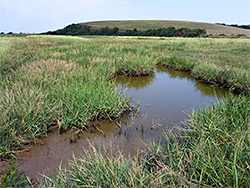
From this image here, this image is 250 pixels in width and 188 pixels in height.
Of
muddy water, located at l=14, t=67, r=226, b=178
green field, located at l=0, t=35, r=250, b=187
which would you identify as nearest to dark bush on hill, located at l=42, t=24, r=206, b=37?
muddy water, located at l=14, t=67, r=226, b=178

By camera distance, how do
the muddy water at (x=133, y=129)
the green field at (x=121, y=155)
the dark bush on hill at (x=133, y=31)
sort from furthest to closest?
1. the dark bush on hill at (x=133, y=31)
2. the muddy water at (x=133, y=129)
3. the green field at (x=121, y=155)

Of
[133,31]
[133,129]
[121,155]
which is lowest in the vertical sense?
[133,129]

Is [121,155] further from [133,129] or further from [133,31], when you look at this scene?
[133,31]

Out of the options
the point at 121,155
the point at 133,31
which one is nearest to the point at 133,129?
the point at 121,155

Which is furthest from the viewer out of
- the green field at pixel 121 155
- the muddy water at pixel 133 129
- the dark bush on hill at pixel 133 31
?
the dark bush on hill at pixel 133 31

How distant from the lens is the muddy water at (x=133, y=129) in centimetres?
269

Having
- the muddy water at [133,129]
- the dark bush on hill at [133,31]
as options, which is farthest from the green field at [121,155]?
the dark bush on hill at [133,31]

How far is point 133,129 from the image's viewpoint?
11.7 feet

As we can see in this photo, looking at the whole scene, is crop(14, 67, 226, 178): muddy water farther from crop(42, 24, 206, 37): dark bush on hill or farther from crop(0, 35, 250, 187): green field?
crop(42, 24, 206, 37): dark bush on hill

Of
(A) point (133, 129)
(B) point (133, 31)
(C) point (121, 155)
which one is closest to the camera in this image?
(C) point (121, 155)

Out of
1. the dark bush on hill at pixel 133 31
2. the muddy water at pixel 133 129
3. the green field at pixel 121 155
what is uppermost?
the dark bush on hill at pixel 133 31

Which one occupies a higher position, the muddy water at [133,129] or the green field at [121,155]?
the green field at [121,155]

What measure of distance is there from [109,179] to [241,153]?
1358 mm

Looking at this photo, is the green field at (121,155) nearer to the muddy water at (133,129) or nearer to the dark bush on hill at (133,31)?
the muddy water at (133,129)
